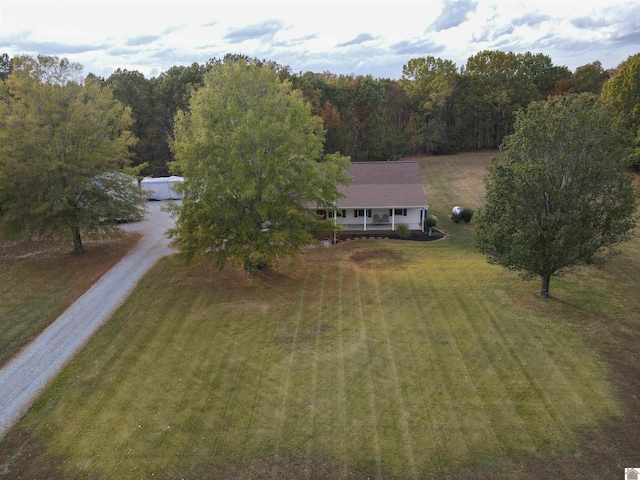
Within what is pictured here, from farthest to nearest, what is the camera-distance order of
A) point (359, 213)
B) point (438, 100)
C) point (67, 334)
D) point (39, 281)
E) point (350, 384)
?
point (438, 100)
point (359, 213)
point (39, 281)
point (67, 334)
point (350, 384)

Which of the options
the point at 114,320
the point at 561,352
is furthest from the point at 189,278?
the point at 561,352

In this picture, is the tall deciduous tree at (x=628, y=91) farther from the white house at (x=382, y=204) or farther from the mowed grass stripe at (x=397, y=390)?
the mowed grass stripe at (x=397, y=390)

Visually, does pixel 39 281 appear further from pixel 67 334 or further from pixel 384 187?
pixel 384 187

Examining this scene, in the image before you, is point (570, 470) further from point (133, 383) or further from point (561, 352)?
point (133, 383)

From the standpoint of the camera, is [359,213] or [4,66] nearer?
[359,213]

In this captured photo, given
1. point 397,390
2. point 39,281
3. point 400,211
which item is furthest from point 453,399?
point 39,281

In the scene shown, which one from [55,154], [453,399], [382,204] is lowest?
[453,399]

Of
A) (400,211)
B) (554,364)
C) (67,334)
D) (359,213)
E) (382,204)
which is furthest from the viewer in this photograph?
(359,213)
